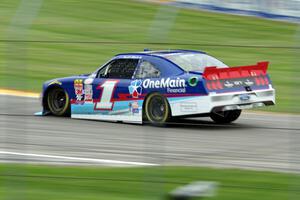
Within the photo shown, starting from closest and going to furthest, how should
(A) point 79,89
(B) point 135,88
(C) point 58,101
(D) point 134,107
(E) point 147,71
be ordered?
(D) point 134,107, (B) point 135,88, (E) point 147,71, (A) point 79,89, (C) point 58,101

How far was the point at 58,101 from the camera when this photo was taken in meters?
15.6

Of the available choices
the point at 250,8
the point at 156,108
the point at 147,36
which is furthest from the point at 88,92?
the point at 147,36

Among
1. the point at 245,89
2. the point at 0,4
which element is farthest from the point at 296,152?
the point at 0,4

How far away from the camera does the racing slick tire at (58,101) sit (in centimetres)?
1530

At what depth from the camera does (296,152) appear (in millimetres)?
8977

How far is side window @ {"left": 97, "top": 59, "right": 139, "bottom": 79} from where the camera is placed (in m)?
14.8

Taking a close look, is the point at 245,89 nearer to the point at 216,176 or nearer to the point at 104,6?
the point at 104,6

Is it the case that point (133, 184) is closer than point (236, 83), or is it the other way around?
point (133, 184)

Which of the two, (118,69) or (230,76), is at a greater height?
(118,69)

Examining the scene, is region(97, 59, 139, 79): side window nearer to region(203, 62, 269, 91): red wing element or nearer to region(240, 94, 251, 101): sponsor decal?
region(203, 62, 269, 91): red wing element

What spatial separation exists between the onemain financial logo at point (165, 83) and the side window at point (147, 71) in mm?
167

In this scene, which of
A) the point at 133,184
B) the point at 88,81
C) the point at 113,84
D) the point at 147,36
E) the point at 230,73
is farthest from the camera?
the point at 88,81

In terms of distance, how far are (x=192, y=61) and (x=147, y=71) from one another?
73 cm

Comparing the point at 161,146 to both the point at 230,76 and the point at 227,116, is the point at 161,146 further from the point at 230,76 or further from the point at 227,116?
the point at 227,116
